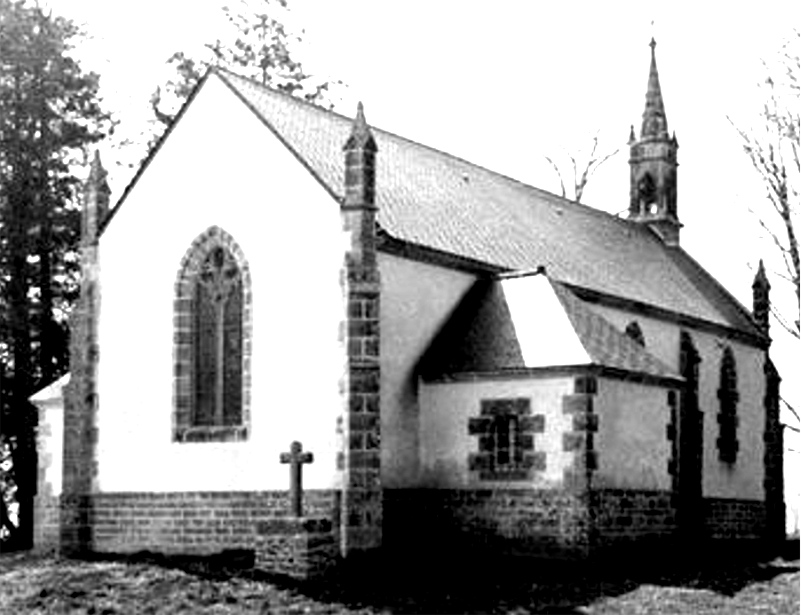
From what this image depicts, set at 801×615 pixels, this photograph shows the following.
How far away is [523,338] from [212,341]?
19.1ft

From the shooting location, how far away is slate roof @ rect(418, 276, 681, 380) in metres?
25.8

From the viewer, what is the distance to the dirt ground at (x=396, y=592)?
20422 mm

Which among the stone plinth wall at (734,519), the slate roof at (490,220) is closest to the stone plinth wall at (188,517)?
the slate roof at (490,220)

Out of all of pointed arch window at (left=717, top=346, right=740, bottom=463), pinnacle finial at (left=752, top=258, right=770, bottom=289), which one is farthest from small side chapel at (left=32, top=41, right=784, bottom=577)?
pinnacle finial at (left=752, top=258, right=770, bottom=289)

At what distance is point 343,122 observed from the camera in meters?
31.5

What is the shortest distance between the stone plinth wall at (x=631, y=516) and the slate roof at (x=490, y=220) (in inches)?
218

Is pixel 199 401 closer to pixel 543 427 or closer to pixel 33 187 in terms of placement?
pixel 543 427

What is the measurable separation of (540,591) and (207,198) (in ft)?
33.4

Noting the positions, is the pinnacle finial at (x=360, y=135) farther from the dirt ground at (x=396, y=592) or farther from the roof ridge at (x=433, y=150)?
the dirt ground at (x=396, y=592)

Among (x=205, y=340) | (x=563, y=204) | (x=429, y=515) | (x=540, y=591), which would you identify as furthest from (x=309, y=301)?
(x=563, y=204)

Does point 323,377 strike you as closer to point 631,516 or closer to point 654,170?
point 631,516

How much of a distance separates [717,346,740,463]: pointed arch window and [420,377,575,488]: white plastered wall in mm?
12001

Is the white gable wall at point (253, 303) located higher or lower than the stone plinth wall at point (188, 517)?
higher

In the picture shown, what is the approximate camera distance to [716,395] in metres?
36.9
